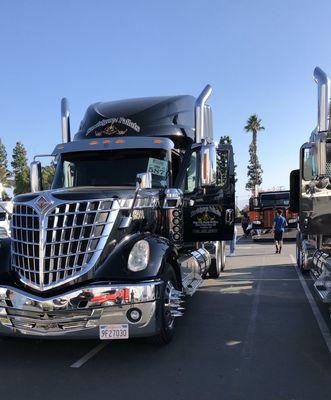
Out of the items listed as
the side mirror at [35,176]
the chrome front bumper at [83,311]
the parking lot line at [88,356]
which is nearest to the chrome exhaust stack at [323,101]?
the chrome front bumper at [83,311]

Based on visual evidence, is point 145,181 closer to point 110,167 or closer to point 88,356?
point 110,167

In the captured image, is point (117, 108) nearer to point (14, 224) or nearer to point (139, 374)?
point (14, 224)

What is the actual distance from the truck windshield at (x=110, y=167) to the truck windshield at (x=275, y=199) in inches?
681

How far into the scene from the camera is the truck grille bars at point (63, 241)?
203 inches

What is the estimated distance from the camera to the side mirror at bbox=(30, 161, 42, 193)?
7949mm

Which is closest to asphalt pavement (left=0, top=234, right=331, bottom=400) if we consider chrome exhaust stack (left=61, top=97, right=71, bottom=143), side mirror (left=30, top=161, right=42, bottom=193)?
side mirror (left=30, top=161, right=42, bottom=193)

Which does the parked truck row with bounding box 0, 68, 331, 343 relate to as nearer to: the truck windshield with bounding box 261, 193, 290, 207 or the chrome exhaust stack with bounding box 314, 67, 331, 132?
the chrome exhaust stack with bounding box 314, 67, 331, 132

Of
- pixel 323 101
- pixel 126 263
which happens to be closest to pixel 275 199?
pixel 323 101

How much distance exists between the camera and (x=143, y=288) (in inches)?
201

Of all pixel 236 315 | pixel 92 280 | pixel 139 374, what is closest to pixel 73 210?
pixel 92 280

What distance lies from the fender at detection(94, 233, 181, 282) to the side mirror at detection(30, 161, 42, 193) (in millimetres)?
3010

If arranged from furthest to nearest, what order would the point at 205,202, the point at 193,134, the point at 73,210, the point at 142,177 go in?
the point at 193,134 → the point at 205,202 → the point at 142,177 → the point at 73,210

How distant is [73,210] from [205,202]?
3.03 m

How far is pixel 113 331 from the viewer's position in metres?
4.99
